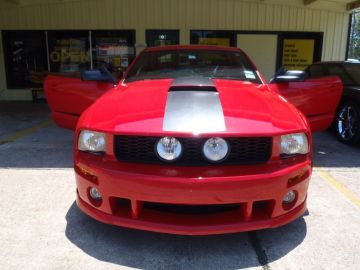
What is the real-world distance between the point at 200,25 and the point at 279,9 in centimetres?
234

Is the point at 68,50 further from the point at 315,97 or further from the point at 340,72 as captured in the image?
the point at 315,97

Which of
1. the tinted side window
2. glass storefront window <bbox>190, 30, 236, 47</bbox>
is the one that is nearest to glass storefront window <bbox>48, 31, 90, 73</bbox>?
glass storefront window <bbox>190, 30, 236, 47</bbox>

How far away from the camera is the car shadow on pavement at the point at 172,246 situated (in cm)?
261

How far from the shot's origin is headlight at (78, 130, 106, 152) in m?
2.75

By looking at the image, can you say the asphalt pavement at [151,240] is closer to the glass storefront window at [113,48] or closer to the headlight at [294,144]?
the headlight at [294,144]

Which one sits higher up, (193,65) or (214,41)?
(214,41)

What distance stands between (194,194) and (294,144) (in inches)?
33.8

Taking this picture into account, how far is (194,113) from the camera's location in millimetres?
2801

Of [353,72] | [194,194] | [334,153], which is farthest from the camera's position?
[353,72]

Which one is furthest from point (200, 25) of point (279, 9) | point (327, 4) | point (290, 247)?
point (290, 247)

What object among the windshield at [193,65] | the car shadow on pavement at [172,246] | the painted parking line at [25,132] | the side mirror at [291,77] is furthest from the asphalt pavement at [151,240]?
the painted parking line at [25,132]

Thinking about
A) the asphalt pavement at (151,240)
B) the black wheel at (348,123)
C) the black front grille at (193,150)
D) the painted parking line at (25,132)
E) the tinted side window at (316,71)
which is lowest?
the painted parking line at (25,132)

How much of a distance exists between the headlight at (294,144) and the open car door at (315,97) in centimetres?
175

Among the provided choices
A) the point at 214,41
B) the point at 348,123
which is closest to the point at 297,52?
the point at 214,41
